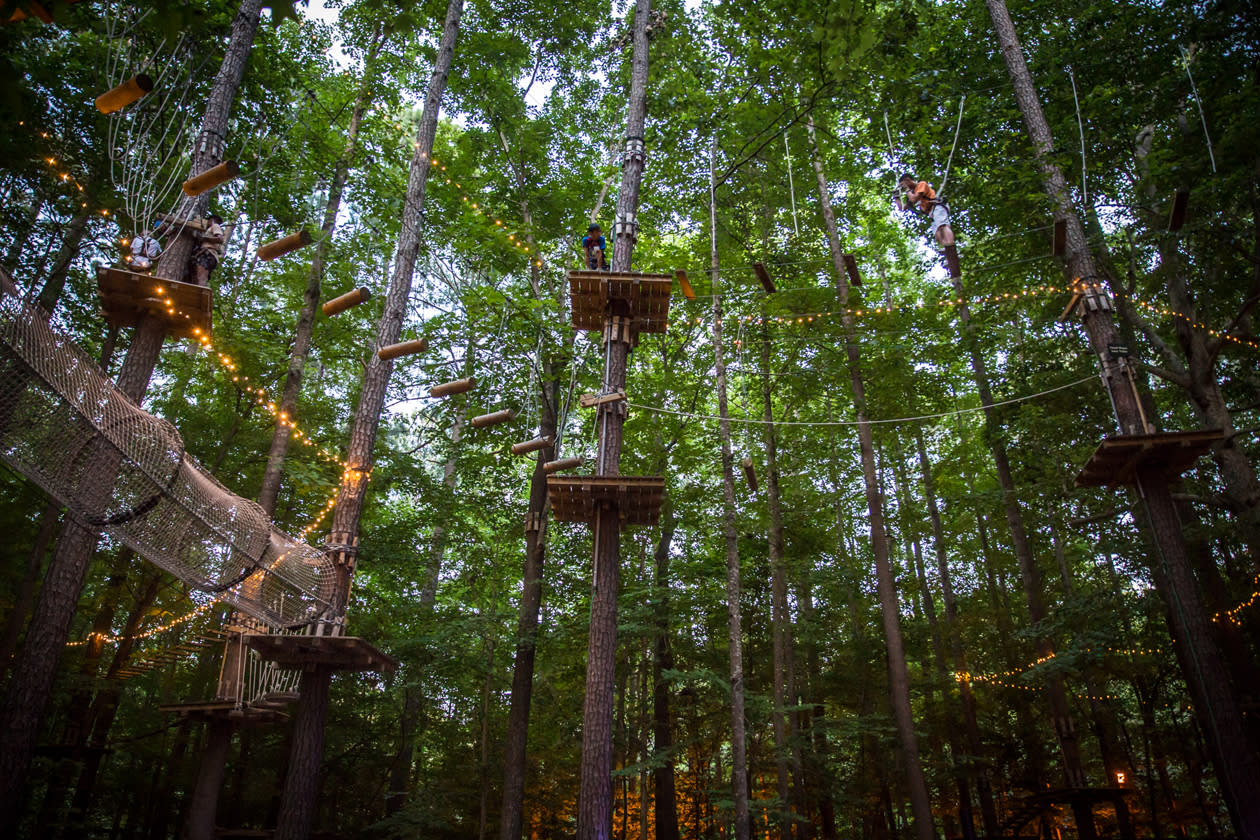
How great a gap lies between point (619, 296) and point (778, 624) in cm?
656

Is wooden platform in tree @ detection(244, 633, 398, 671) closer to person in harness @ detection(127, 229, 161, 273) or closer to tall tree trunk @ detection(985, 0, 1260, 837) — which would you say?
person in harness @ detection(127, 229, 161, 273)

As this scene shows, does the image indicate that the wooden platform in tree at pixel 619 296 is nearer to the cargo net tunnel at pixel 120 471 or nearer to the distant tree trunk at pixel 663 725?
the cargo net tunnel at pixel 120 471

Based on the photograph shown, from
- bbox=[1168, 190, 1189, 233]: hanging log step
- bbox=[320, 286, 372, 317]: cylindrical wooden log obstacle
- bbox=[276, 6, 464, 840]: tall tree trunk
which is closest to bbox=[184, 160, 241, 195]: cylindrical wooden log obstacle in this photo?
bbox=[320, 286, 372, 317]: cylindrical wooden log obstacle

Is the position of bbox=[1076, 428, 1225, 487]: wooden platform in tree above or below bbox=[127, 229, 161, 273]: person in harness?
below

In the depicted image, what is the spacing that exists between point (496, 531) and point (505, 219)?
5.09 m

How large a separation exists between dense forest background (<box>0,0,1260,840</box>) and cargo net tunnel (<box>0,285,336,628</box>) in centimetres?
367

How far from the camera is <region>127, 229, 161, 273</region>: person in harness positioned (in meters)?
5.16

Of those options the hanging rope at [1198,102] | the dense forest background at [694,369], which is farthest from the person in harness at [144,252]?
the hanging rope at [1198,102]

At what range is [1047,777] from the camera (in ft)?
38.7

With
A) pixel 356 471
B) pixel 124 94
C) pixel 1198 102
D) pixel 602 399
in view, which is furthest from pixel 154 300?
pixel 1198 102

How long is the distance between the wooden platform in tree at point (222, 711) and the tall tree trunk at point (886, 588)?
7.42 meters

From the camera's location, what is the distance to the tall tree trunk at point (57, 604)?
5.07 metres

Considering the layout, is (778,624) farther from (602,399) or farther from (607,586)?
(602,399)

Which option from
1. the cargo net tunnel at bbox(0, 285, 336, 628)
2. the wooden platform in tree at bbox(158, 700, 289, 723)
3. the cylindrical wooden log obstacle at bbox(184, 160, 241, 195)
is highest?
the cylindrical wooden log obstacle at bbox(184, 160, 241, 195)
